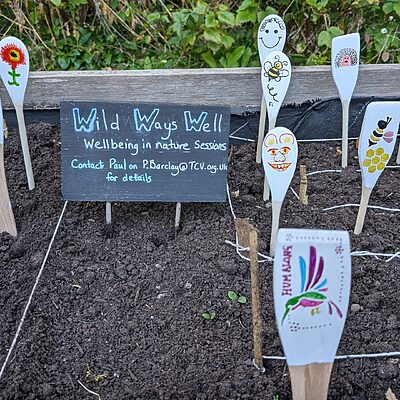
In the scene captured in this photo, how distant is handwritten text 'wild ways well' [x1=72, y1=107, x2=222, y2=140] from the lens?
1.34 meters

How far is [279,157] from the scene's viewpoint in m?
1.22

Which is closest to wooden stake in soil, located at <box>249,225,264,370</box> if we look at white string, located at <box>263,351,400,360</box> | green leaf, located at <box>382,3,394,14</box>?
white string, located at <box>263,351,400,360</box>

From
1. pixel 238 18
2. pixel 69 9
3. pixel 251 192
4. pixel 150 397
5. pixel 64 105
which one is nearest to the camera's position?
pixel 150 397

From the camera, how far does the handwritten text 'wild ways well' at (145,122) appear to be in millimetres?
1339

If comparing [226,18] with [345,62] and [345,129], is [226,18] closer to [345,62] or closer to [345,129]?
[345,62]

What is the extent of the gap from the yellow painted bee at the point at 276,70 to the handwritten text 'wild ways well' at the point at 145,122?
0.67 feet

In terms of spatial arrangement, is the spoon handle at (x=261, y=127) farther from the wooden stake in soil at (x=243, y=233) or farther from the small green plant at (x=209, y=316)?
the small green plant at (x=209, y=316)

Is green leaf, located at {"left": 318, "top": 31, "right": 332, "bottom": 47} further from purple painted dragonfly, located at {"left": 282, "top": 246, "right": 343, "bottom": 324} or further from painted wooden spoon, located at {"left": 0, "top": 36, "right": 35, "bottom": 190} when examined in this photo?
purple painted dragonfly, located at {"left": 282, "top": 246, "right": 343, "bottom": 324}

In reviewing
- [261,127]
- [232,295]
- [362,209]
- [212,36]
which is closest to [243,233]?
[232,295]

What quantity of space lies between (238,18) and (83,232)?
3.02 ft

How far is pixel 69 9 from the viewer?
209 centimetres

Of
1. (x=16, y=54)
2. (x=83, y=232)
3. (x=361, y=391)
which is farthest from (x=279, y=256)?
(x=16, y=54)

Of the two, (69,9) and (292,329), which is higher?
(69,9)

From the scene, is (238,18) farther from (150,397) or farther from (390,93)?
(150,397)
